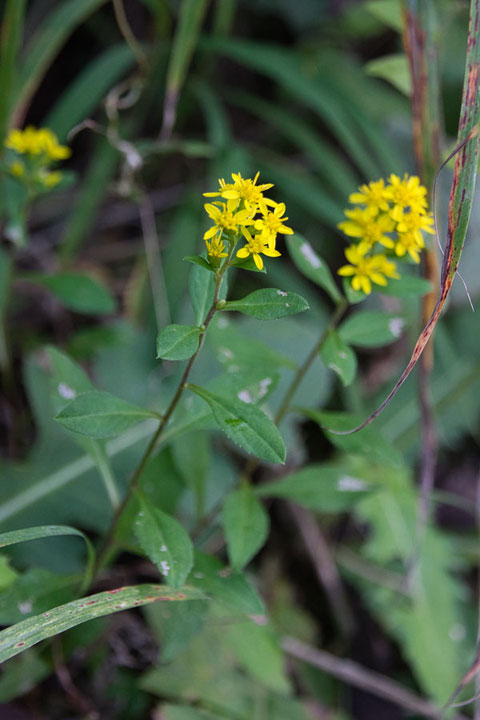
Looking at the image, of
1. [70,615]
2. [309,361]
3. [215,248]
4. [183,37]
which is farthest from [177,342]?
[183,37]

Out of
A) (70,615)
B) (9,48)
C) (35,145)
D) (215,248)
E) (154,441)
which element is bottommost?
(70,615)

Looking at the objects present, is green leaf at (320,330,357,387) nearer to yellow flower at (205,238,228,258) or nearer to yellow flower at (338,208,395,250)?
yellow flower at (338,208,395,250)

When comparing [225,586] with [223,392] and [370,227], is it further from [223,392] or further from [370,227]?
[370,227]

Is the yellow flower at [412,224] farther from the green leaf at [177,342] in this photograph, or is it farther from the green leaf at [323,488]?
the green leaf at [323,488]

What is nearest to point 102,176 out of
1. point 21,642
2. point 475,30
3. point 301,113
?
point 301,113

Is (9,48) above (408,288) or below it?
above

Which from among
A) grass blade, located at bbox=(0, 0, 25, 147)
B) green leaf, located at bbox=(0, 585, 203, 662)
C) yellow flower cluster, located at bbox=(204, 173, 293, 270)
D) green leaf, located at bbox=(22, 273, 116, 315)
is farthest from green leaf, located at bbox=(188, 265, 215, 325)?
grass blade, located at bbox=(0, 0, 25, 147)

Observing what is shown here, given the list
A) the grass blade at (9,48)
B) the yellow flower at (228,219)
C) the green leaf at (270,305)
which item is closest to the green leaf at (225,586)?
the green leaf at (270,305)
